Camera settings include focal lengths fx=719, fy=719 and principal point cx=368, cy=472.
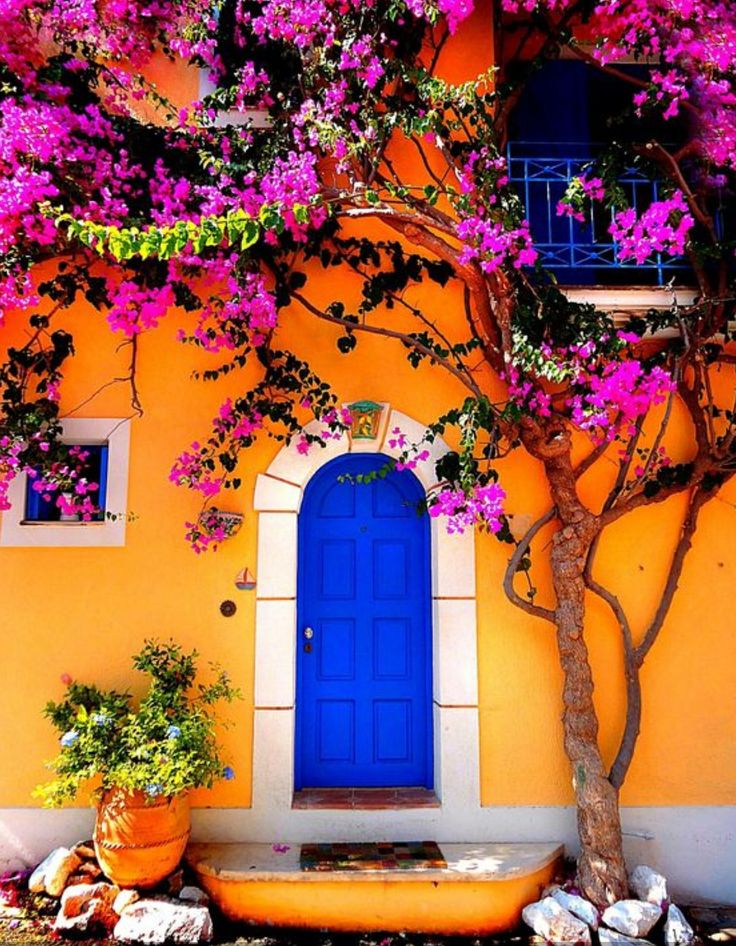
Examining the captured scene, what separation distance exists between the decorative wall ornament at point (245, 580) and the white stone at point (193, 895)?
178 centimetres

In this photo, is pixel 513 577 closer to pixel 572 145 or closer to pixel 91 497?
pixel 91 497

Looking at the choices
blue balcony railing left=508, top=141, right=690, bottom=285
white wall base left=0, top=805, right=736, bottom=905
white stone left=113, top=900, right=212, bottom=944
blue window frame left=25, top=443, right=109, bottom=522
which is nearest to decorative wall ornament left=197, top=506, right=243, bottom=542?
blue window frame left=25, top=443, right=109, bottom=522

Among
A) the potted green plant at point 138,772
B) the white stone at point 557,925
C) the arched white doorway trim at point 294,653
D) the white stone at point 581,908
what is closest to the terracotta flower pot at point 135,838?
the potted green plant at point 138,772

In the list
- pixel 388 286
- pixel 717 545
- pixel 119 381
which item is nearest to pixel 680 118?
pixel 388 286

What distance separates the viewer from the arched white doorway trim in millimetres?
4652

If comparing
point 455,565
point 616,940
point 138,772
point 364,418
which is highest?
point 364,418

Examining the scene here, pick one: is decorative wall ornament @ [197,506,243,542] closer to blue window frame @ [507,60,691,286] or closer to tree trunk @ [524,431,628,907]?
tree trunk @ [524,431,628,907]

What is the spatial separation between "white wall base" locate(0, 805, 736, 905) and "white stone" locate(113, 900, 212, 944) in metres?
0.64

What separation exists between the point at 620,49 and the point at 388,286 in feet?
7.25

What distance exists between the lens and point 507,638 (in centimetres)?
486

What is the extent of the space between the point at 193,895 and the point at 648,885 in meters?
2.68

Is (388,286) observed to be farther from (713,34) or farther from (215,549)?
(713,34)

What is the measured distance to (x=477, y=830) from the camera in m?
4.65

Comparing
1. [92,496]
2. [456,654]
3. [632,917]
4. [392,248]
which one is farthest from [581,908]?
[392,248]
